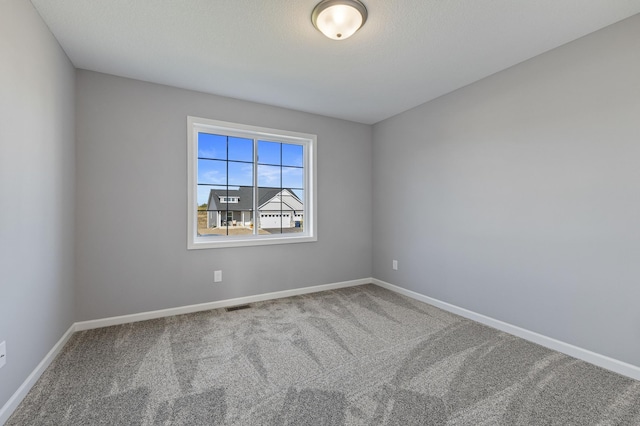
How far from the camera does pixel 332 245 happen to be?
3.95m

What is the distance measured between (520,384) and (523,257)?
1108 mm

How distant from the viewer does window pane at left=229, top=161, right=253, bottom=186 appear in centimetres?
338

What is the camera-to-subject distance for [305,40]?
213 cm

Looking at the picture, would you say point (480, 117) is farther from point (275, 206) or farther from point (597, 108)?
point (275, 206)

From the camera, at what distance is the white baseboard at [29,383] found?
1.47m

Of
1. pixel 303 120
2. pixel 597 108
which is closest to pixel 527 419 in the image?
pixel 597 108

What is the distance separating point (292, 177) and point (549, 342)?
3157 mm

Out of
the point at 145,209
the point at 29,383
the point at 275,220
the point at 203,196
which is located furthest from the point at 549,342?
the point at 145,209

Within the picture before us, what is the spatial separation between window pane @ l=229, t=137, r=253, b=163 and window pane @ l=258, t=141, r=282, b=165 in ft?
0.43

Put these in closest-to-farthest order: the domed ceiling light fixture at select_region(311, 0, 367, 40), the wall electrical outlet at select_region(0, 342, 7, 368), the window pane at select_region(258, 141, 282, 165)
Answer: the wall electrical outlet at select_region(0, 342, 7, 368), the domed ceiling light fixture at select_region(311, 0, 367, 40), the window pane at select_region(258, 141, 282, 165)

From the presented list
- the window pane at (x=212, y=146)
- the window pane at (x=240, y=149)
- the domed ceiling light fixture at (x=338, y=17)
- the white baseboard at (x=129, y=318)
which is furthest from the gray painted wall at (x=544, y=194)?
the window pane at (x=212, y=146)

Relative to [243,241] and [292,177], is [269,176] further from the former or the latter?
[243,241]

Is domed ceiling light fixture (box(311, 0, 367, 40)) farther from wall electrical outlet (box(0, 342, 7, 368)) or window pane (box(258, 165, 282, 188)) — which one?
wall electrical outlet (box(0, 342, 7, 368))

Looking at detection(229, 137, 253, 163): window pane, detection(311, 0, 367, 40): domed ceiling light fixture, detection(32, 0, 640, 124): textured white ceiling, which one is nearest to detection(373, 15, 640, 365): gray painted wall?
detection(32, 0, 640, 124): textured white ceiling
